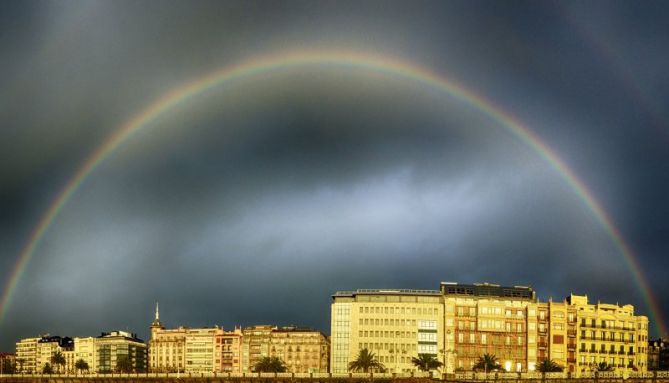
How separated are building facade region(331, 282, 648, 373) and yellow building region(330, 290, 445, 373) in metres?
0.21

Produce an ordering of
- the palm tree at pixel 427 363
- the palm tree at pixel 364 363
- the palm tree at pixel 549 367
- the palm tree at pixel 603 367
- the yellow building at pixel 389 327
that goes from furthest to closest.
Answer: the yellow building at pixel 389 327
the palm tree at pixel 364 363
the palm tree at pixel 427 363
the palm tree at pixel 603 367
the palm tree at pixel 549 367

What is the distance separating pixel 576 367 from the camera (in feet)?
570

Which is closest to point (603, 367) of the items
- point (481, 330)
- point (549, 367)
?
point (549, 367)

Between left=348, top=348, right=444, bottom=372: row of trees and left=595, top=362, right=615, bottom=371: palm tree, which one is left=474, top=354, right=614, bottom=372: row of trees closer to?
left=595, top=362, right=615, bottom=371: palm tree

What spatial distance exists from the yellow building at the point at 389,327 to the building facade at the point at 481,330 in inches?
8.4

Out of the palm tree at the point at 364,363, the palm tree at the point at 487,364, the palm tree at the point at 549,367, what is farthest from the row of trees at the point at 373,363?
the palm tree at the point at 549,367

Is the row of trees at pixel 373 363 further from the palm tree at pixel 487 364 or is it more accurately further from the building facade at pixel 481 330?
the building facade at pixel 481 330

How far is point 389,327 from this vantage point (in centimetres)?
18188

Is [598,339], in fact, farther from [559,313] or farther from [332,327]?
[332,327]

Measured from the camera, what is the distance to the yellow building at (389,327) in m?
180

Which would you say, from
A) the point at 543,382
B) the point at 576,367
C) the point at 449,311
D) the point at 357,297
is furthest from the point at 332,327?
the point at 543,382

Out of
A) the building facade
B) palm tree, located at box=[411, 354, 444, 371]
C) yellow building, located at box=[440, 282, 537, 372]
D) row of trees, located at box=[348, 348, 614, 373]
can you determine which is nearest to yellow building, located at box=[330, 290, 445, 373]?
the building facade

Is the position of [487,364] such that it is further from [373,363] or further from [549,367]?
[373,363]

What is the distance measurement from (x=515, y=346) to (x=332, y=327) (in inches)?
1540
